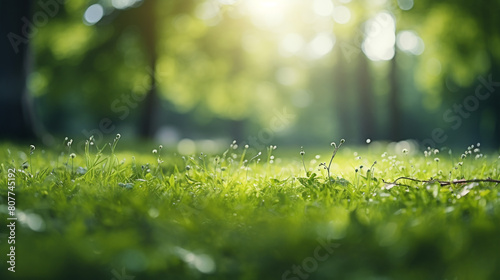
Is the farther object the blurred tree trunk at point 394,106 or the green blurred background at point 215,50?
the blurred tree trunk at point 394,106

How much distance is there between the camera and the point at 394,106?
18453 mm

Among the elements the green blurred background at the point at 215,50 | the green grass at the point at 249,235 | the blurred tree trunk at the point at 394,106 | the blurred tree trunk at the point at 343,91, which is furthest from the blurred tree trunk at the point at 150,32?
the green grass at the point at 249,235

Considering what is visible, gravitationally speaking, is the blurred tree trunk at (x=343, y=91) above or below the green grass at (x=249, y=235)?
above

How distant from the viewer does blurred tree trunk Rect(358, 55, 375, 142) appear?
1850 centimetres

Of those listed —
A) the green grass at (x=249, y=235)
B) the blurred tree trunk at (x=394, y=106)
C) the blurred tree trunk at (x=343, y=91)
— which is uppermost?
the blurred tree trunk at (x=343, y=91)

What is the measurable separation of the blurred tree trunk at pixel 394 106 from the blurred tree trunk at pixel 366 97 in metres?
0.72

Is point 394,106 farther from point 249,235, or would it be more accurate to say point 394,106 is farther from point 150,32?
point 249,235

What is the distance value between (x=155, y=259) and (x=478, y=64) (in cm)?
1744

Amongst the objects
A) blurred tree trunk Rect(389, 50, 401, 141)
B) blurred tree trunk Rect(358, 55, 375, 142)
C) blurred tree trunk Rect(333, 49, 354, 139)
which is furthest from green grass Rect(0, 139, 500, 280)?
blurred tree trunk Rect(333, 49, 354, 139)

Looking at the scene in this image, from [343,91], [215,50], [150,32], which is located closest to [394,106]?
[343,91]

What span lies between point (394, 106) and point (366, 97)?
107 cm

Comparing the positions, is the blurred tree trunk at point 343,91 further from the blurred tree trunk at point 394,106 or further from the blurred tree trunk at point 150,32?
the blurred tree trunk at point 150,32

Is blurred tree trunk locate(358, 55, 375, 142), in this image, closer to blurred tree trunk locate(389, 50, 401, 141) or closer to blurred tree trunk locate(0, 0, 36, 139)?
blurred tree trunk locate(389, 50, 401, 141)

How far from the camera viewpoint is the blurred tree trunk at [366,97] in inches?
728
